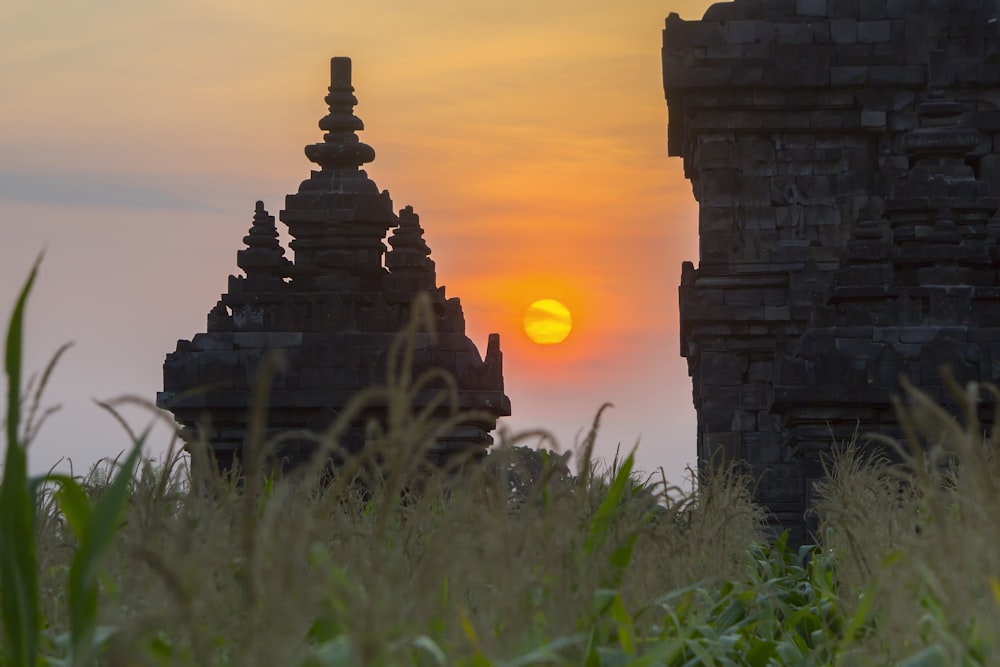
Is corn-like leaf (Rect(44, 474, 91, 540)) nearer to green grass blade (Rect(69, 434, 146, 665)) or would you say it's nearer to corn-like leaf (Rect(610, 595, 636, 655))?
green grass blade (Rect(69, 434, 146, 665))

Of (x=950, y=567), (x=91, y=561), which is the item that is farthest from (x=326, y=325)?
(x=950, y=567)

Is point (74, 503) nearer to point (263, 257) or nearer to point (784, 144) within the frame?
point (263, 257)

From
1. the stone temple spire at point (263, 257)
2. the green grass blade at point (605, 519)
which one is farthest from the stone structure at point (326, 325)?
the green grass blade at point (605, 519)

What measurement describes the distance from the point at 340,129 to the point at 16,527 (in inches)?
651

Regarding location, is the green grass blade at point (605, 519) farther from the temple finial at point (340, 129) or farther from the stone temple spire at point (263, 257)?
the temple finial at point (340, 129)

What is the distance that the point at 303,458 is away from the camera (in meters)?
18.2

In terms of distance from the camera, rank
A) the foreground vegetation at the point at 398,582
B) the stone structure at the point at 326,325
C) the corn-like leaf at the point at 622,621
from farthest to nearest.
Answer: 1. the stone structure at the point at 326,325
2. the corn-like leaf at the point at 622,621
3. the foreground vegetation at the point at 398,582

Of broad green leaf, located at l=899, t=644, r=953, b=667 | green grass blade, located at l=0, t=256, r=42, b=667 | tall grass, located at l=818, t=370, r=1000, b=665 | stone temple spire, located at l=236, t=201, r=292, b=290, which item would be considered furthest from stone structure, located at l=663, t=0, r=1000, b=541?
green grass blade, located at l=0, t=256, r=42, b=667

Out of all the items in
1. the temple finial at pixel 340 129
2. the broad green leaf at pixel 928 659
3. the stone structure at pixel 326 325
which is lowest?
the broad green leaf at pixel 928 659

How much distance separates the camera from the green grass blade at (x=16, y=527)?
4184 mm

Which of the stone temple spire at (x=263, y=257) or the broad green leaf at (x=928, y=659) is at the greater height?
the stone temple spire at (x=263, y=257)

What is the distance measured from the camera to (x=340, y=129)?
2047cm

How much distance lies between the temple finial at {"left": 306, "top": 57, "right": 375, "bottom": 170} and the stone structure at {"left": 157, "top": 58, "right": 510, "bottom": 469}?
0.02 meters

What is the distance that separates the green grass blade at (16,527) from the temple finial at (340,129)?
52.3 ft
